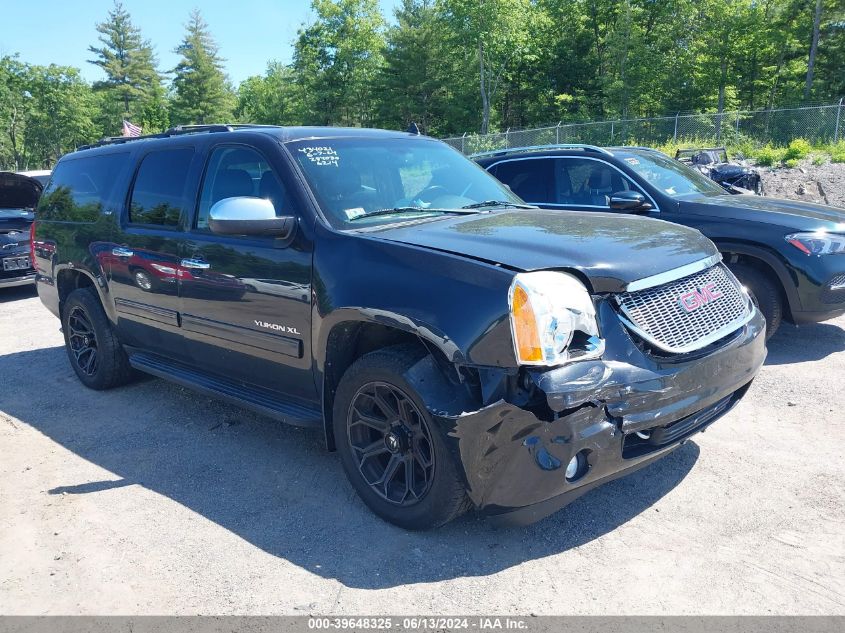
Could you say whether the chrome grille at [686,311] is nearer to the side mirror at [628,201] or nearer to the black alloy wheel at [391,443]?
the black alloy wheel at [391,443]

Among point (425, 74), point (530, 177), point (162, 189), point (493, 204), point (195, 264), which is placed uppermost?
point (425, 74)

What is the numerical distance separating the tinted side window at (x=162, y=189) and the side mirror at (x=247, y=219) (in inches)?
39.4

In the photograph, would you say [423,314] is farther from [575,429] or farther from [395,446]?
[575,429]

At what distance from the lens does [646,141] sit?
25219 mm

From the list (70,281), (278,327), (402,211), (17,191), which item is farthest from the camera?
(17,191)

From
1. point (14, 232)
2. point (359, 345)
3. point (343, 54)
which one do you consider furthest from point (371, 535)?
point (343, 54)

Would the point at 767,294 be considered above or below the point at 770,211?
below

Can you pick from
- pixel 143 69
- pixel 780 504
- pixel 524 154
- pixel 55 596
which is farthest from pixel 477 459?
pixel 143 69

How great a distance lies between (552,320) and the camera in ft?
8.73

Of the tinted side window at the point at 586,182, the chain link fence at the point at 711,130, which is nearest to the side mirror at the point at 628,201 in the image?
the tinted side window at the point at 586,182

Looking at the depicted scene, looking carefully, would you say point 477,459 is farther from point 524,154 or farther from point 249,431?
point 524,154

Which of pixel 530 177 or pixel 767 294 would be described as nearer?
pixel 767 294

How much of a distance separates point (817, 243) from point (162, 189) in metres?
5.20

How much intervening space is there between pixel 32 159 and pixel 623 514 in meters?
81.8
